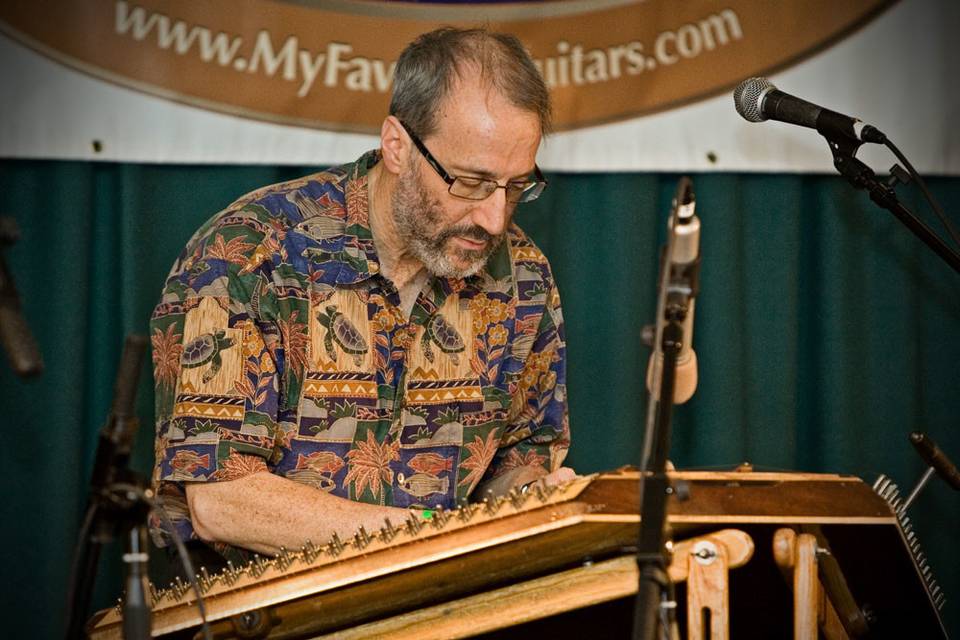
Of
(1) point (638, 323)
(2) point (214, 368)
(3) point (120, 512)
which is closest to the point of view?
(3) point (120, 512)

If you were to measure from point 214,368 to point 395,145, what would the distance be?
65 centimetres

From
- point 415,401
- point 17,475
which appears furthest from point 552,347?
point 17,475

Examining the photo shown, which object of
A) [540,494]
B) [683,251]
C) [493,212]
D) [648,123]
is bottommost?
[540,494]

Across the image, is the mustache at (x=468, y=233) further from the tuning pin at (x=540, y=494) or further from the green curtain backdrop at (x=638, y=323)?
the tuning pin at (x=540, y=494)

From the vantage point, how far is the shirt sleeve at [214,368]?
2133 millimetres

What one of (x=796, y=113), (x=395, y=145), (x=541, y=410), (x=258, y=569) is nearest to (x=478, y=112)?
(x=395, y=145)

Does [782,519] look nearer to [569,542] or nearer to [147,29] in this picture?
[569,542]

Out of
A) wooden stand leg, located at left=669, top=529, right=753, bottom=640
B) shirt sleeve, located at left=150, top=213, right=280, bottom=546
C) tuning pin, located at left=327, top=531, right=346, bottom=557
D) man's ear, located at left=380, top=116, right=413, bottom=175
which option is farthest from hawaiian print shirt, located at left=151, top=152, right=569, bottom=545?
wooden stand leg, located at left=669, top=529, right=753, bottom=640

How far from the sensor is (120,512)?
1426mm

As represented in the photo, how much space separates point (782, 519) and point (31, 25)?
2219 millimetres

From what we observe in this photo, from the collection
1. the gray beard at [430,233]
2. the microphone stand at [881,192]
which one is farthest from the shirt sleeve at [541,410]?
the microphone stand at [881,192]

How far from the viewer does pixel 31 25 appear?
282 cm

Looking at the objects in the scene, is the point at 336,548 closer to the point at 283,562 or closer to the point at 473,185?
the point at 283,562

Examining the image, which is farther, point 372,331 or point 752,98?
point 372,331
